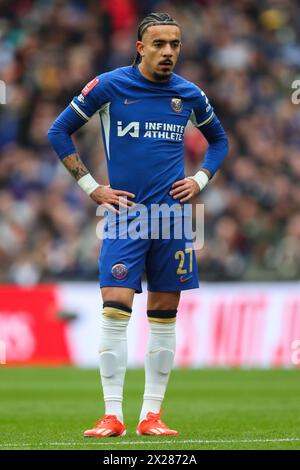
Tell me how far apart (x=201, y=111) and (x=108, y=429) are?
2.12 m

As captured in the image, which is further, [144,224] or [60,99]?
[60,99]

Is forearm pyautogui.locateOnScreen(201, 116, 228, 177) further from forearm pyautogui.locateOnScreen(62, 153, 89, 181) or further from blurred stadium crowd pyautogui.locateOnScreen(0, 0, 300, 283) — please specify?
blurred stadium crowd pyautogui.locateOnScreen(0, 0, 300, 283)

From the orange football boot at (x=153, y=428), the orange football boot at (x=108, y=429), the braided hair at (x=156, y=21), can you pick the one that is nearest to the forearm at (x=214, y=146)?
the braided hair at (x=156, y=21)

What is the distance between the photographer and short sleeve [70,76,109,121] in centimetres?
755

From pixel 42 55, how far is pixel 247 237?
17.8 feet

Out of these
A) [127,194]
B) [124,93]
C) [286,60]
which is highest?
[286,60]

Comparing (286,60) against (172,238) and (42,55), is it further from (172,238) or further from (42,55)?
(172,238)

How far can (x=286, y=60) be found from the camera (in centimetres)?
1978

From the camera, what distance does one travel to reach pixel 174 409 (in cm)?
1015

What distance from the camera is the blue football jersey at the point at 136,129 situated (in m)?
7.57

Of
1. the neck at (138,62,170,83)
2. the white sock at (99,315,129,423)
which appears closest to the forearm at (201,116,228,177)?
the neck at (138,62,170,83)

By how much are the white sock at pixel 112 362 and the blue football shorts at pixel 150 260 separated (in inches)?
10.0

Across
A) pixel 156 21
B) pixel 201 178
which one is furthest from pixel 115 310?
pixel 156 21

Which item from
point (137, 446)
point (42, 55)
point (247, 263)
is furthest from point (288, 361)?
point (137, 446)
